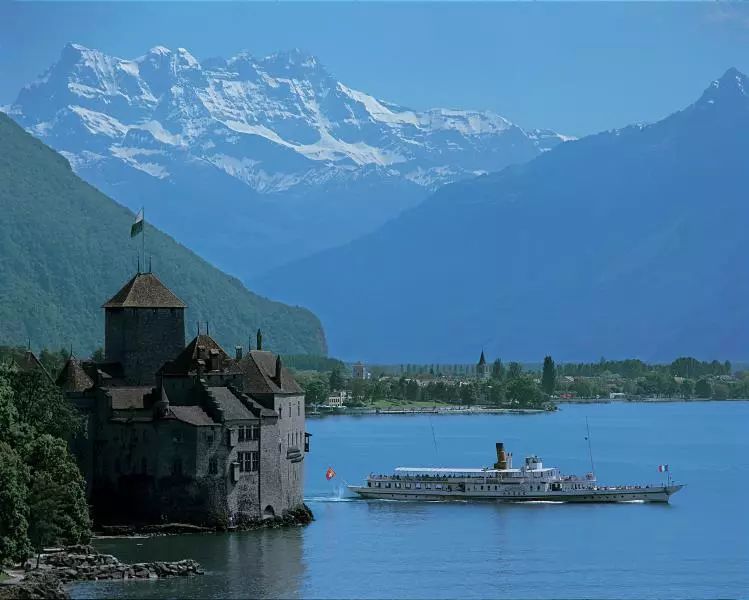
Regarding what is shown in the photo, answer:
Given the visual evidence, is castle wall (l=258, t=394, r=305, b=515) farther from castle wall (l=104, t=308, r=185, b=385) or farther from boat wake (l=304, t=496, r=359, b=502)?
boat wake (l=304, t=496, r=359, b=502)

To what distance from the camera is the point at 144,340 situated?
12331cm

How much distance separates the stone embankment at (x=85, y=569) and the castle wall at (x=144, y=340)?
767 inches

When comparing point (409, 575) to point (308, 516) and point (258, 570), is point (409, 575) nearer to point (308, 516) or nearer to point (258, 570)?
point (258, 570)

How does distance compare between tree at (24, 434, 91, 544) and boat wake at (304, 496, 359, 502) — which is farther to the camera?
boat wake at (304, 496, 359, 502)

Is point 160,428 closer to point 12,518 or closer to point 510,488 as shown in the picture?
point 12,518

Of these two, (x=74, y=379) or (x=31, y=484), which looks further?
(x=74, y=379)

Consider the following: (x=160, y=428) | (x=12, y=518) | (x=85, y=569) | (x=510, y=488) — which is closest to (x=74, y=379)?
(x=160, y=428)

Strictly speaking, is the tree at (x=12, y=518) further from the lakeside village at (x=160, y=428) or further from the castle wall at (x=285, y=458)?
the castle wall at (x=285, y=458)

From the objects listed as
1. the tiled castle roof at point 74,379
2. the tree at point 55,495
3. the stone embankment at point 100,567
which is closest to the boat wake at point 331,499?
the tiled castle roof at point 74,379

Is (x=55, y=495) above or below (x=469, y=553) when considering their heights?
above

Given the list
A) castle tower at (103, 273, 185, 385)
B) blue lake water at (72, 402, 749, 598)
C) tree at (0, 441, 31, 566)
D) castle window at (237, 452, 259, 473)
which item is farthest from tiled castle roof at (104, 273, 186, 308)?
tree at (0, 441, 31, 566)

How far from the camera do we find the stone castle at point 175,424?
115625 millimetres

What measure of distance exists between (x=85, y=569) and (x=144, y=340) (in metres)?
25.6

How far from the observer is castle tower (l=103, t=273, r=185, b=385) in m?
123
